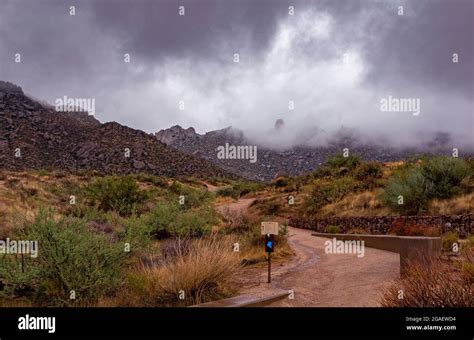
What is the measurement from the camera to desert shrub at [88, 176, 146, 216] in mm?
22469

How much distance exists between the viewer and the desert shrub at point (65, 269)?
8344mm

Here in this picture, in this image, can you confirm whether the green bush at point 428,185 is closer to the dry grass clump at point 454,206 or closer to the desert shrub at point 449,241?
the dry grass clump at point 454,206

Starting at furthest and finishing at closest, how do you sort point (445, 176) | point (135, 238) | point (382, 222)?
point (445, 176) → point (382, 222) → point (135, 238)

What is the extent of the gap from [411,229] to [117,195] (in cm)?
1306

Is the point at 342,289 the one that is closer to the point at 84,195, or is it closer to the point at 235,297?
the point at 235,297

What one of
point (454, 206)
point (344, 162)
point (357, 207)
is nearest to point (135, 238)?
point (454, 206)

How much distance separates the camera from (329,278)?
39.0 ft

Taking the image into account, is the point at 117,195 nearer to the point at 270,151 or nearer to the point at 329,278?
the point at 329,278

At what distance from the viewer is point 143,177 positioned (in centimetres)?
4609

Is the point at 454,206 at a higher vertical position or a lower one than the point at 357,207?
lower

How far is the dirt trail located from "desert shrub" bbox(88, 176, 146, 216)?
30.6 ft
